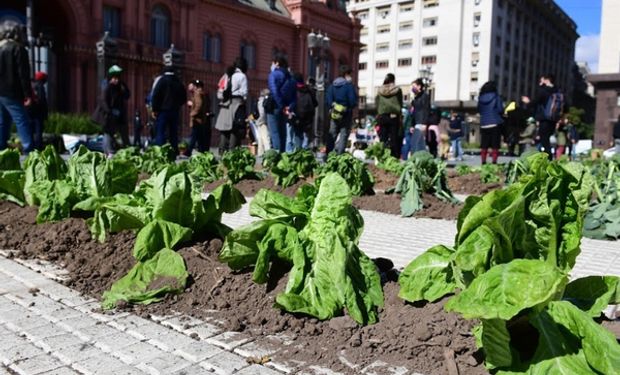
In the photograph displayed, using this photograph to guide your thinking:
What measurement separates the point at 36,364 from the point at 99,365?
0.24 m

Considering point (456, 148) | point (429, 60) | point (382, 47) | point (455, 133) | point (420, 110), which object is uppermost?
point (382, 47)

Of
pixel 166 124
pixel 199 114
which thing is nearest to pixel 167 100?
pixel 166 124

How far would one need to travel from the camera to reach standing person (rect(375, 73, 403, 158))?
12.6 m

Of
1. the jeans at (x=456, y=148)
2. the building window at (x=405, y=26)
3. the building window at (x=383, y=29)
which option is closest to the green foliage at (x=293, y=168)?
→ the jeans at (x=456, y=148)

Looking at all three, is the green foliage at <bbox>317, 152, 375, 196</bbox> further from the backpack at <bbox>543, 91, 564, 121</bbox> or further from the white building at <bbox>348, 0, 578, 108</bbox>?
the white building at <bbox>348, 0, 578, 108</bbox>

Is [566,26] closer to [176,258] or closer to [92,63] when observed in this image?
[92,63]

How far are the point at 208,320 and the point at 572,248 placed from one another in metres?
1.57

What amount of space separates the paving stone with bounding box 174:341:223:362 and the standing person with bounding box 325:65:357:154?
10373mm

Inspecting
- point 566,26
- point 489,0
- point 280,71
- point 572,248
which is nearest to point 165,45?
point 280,71

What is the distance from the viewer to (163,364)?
2299 millimetres

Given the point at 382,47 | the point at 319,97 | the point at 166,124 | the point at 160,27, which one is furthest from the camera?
the point at 382,47

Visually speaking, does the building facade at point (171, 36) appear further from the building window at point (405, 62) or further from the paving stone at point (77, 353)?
the building window at point (405, 62)

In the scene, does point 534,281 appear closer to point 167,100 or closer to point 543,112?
point 167,100

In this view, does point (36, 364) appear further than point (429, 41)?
No
